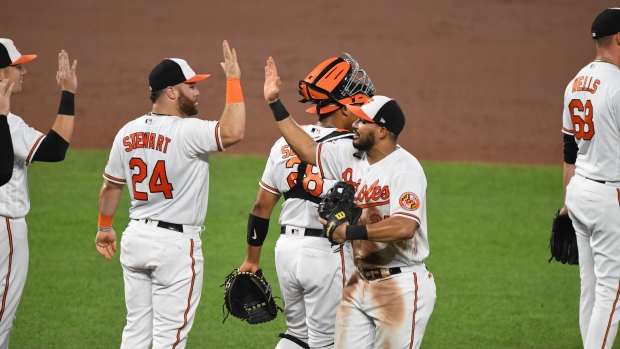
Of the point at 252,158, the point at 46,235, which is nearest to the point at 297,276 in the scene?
the point at 46,235

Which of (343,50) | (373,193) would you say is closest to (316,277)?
(373,193)

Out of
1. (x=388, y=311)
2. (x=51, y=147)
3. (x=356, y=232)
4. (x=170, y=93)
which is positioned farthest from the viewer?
(x=170, y=93)

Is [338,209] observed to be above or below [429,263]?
above

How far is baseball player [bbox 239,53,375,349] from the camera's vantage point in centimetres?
485

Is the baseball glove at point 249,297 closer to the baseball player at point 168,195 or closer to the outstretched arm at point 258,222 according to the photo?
the outstretched arm at point 258,222

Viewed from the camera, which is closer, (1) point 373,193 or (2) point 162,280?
(1) point 373,193

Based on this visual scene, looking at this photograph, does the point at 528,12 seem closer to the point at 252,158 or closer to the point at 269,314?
the point at 252,158

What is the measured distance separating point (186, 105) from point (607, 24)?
2507mm

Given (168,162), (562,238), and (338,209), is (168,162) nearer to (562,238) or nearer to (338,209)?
(338,209)

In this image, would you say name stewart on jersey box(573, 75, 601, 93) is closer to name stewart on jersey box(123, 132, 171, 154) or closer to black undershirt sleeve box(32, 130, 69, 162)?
name stewart on jersey box(123, 132, 171, 154)

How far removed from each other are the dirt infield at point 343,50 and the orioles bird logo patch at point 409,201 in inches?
413

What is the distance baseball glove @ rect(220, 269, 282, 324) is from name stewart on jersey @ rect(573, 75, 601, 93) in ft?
7.19

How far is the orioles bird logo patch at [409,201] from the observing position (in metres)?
4.14

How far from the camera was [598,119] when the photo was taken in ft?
16.4
